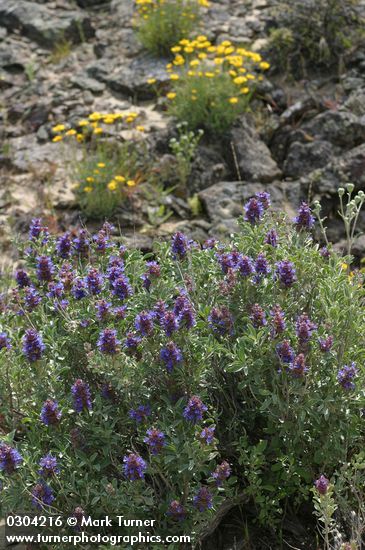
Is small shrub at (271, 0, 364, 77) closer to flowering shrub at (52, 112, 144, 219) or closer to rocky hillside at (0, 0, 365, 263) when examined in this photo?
rocky hillside at (0, 0, 365, 263)

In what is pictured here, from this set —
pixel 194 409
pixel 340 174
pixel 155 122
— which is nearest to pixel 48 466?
pixel 194 409

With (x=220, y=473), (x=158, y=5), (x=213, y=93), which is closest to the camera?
(x=220, y=473)

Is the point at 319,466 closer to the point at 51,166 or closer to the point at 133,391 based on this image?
the point at 133,391

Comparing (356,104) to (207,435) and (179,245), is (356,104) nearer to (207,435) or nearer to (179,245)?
(179,245)

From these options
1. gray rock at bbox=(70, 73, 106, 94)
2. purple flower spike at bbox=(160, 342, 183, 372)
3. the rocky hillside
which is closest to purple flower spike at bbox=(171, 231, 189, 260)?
purple flower spike at bbox=(160, 342, 183, 372)

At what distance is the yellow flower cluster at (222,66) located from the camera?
7.12 metres

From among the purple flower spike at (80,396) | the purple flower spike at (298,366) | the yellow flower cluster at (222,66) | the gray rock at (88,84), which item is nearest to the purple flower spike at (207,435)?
the purple flower spike at (298,366)

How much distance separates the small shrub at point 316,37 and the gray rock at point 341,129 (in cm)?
103

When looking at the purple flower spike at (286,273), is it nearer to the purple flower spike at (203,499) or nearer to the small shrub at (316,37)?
the purple flower spike at (203,499)

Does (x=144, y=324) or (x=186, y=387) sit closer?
(x=144, y=324)

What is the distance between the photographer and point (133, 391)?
318 centimetres

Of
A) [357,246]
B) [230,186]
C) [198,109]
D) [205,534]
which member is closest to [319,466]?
[205,534]

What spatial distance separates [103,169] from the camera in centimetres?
659

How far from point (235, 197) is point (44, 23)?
4.08 m
